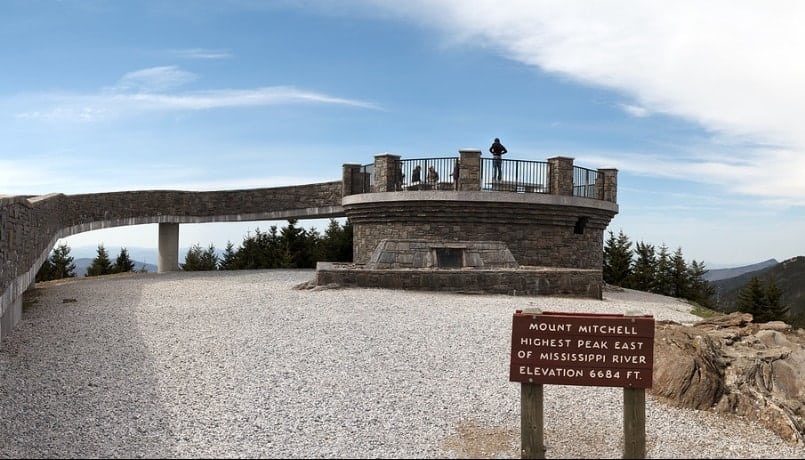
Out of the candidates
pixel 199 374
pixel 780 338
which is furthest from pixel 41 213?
pixel 780 338

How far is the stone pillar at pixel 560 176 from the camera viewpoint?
71.7 ft

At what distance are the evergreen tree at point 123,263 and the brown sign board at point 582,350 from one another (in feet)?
111

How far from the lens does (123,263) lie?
121 feet

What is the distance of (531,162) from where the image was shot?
2194cm

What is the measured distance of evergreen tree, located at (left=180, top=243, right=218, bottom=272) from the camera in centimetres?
3962

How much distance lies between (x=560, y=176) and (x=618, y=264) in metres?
14.1

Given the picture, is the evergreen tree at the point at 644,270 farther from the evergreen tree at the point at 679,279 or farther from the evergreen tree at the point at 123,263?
the evergreen tree at the point at 123,263

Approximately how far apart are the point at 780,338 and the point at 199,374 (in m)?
9.12

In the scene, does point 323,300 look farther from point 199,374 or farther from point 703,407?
point 703,407

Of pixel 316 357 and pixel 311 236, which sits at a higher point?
pixel 311 236

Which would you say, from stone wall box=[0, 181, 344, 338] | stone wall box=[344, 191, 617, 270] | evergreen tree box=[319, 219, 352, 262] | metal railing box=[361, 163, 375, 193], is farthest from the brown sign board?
evergreen tree box=[319, 219, 352, 262]

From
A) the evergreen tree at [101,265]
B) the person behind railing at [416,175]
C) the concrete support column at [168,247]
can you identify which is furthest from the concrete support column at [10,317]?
the evergreen tree at [101,265]

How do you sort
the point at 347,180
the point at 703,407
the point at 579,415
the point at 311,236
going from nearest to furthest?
the point at 579,415
the point at 703,407
the point at 347,180
the point at 311,236

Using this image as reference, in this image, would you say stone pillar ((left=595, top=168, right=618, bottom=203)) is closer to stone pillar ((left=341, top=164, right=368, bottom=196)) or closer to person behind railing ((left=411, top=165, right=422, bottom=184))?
person behind railing ((left=411, top=165, right=422, bottom=184))
